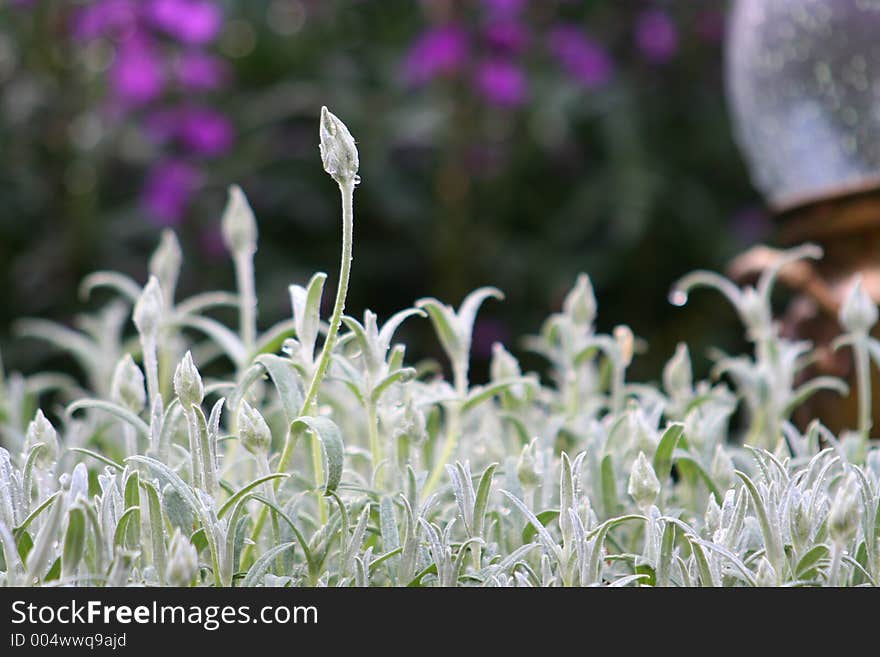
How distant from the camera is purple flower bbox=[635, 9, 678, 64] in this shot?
202 cm

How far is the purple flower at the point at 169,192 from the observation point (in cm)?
186

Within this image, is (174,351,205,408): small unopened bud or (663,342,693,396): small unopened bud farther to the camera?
(663,342,693,396): small unopened bud

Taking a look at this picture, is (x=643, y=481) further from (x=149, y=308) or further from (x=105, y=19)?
(x=105, y=19)

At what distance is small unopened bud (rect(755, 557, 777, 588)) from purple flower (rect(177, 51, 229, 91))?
5.35ft

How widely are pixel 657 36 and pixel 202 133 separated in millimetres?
892

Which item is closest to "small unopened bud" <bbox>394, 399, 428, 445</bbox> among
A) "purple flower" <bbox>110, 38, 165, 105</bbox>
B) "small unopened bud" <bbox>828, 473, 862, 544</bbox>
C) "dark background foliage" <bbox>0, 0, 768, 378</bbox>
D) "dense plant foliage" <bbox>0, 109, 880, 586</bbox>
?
"dense plant foliage" <bbox>0, 109, 880, 586</bbox>

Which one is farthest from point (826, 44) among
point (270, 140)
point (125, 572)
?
point (270, 140)

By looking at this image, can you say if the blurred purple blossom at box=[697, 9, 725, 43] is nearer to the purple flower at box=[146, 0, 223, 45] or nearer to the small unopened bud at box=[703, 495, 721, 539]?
the purple flower at box=[146, 0, 223, 45]

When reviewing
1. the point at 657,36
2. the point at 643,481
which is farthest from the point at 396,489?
the point at 657,36

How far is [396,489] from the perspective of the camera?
2.02 feet

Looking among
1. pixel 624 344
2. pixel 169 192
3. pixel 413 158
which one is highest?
pixel 413 158
